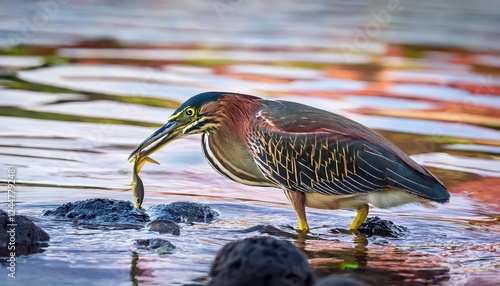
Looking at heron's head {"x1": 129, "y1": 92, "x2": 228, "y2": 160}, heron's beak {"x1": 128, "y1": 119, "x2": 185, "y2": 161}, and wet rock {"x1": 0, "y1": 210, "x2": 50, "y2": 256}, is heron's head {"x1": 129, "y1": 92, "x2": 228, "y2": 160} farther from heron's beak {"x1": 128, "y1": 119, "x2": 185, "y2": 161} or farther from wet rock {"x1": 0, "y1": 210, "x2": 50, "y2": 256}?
wet rock {"x1": 0, "y1": 210, "x2": 50, "y2": 256}

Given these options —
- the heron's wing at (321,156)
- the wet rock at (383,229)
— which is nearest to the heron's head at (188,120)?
the heron's wing at (321,156)

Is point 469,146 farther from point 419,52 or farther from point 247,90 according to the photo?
point 419,52

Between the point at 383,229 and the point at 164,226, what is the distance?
1.83 m

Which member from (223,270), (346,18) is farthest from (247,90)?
(346,18)

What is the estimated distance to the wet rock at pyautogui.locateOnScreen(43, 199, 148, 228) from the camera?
867 centimetres

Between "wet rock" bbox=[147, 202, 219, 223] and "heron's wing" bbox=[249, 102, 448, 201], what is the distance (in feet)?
2.04

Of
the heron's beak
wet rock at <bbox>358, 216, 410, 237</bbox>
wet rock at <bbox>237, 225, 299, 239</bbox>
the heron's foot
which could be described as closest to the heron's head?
the heron's beak

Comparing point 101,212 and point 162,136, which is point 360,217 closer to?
point 162,136

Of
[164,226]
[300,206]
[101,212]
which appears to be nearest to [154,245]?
[164,226]

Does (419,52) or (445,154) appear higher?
(419,52)

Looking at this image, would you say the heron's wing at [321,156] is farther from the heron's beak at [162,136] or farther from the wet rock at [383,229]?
the heron's beak at [162,136]

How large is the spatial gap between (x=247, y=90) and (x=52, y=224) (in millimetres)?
7381

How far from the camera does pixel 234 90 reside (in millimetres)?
15477

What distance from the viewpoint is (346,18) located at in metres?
26.3
